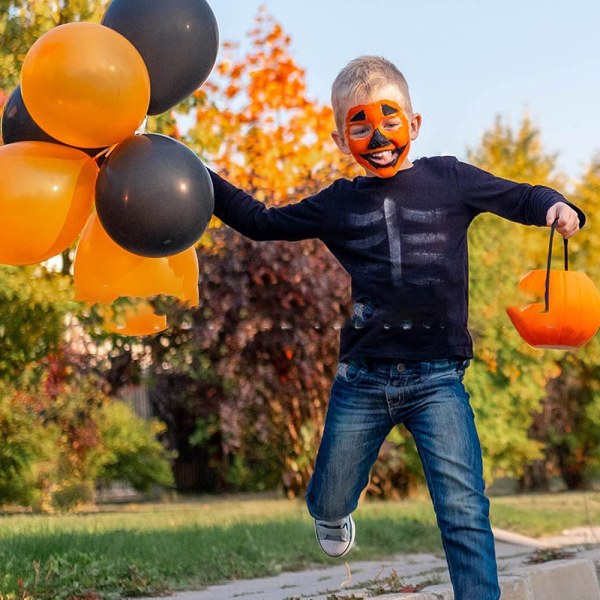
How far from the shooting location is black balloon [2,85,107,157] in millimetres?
3666

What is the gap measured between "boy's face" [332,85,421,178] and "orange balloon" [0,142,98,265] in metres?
0.89

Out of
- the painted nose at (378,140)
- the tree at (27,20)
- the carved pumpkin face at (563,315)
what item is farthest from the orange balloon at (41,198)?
the tree at (27,20)

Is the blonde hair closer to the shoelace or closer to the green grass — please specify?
the shoelace

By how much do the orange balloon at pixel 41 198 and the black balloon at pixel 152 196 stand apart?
0.33ft

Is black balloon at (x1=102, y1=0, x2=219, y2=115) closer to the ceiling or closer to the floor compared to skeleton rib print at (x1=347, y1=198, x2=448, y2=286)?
closer to the ceiling

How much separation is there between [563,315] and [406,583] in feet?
6.67

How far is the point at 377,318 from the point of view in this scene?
3.51 metres

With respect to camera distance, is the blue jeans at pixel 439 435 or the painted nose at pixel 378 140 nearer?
the blue jeans at pixel 439 435

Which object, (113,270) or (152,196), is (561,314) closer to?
(152,196)

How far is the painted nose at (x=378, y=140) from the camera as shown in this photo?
11.6 feet

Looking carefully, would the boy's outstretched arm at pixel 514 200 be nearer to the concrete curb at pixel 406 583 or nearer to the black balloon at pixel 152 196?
the black balloon at pixel 152 196

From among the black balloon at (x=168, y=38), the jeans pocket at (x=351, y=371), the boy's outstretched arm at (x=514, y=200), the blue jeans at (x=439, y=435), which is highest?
the black balloon at (x=168, y=38)

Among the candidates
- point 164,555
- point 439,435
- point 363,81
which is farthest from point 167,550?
point 363,81

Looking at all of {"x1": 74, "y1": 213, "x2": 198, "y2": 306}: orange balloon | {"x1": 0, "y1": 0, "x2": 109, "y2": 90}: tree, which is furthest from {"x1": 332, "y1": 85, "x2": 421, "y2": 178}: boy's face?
{"x1": 0, "y1": 0, "x2": 109, "y2": 90}: tree
